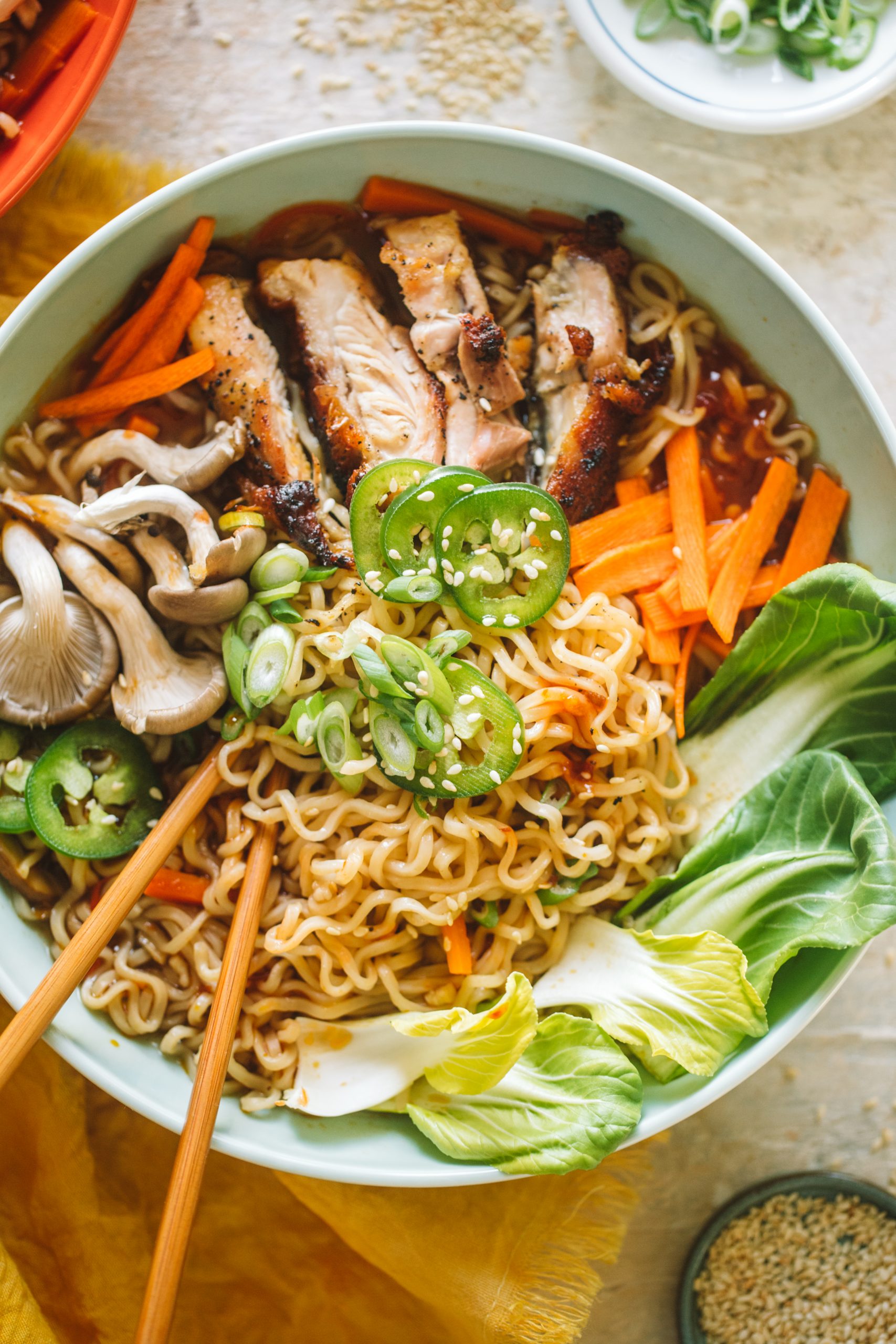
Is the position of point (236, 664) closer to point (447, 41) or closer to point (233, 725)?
point (233, 725)

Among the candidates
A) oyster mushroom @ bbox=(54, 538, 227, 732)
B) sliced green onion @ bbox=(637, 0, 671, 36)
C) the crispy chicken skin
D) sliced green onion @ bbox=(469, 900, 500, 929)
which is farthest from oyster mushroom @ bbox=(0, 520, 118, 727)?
sliced green onion @ bbox=(637, 0, 671, 36)

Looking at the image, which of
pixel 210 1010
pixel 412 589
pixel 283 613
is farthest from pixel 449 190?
pixel 210 1010

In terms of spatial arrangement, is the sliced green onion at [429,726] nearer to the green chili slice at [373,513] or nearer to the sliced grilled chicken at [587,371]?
the green chili slice at [373,513]

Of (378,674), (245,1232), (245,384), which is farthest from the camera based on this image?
(245,1232)

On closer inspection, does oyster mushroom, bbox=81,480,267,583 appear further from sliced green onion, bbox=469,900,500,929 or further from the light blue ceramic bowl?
sliced green onion, bbox=469,900,500,929

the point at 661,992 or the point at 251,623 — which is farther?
the point at 251,623

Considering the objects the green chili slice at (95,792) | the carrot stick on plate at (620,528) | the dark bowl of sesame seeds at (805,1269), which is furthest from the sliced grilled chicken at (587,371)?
the dark bowl of sesame seeds at (805,1269)

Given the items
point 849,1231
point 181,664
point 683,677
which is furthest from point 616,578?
point 849,1231
